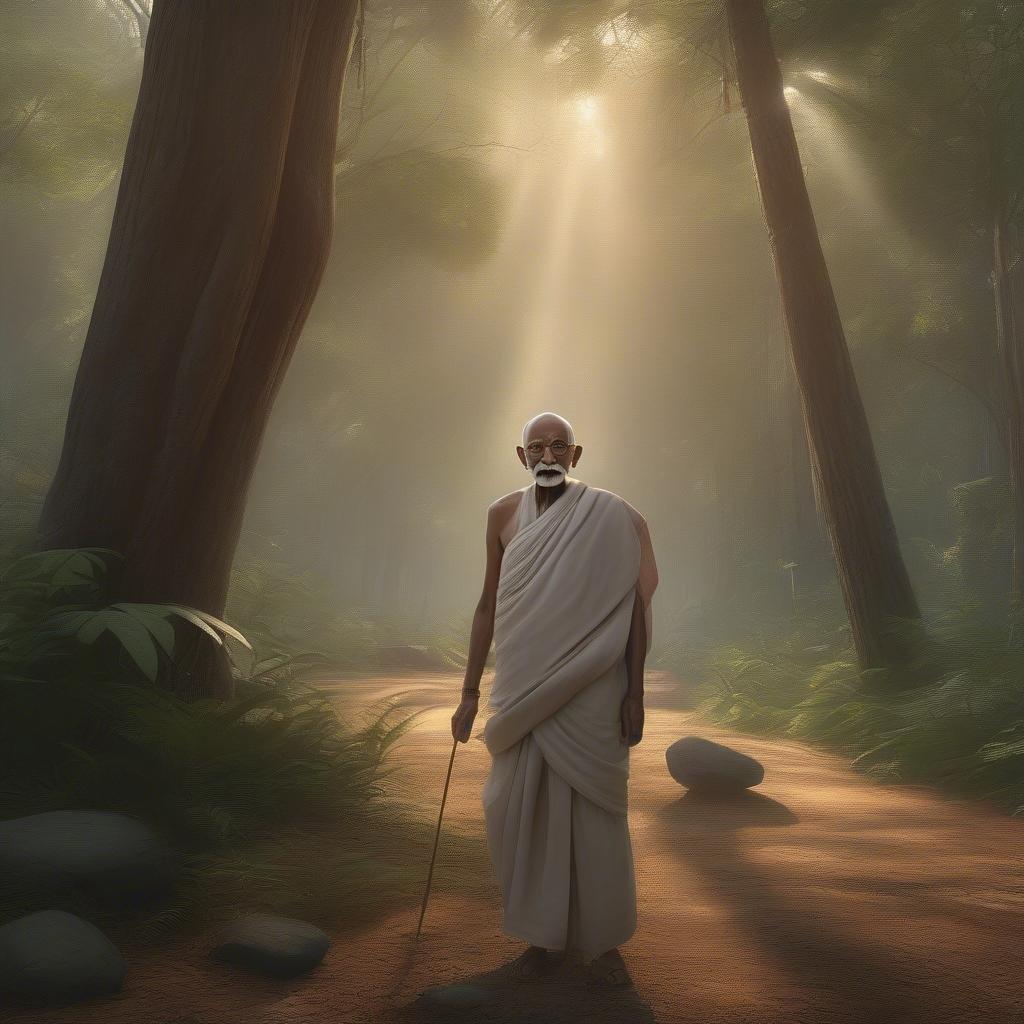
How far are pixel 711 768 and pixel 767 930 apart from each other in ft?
10.5

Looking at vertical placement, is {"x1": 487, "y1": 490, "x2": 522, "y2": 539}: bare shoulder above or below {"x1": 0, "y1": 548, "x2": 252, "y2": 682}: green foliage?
above

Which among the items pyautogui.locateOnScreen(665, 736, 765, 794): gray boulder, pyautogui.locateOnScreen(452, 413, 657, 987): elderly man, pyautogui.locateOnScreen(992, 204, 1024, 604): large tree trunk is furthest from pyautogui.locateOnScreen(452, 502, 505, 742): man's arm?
pyautogui.locateOnScreen(992, 204, 1024, 604): large tree trunk

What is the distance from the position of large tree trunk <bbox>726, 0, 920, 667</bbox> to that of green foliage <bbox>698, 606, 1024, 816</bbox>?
0.55 m

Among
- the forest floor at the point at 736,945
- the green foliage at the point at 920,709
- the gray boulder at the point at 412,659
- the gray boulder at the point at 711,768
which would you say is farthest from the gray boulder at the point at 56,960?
the gray boulder at the point at 412,659

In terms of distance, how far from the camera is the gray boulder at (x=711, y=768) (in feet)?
23.3

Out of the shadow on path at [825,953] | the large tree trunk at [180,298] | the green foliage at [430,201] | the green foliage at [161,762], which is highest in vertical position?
the green foliage at [430,201]

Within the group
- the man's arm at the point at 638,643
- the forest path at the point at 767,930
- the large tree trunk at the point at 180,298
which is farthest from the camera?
the large tree trunk at the point at 180,298

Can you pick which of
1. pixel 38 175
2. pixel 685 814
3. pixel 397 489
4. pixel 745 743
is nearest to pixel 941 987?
pixel 685 814

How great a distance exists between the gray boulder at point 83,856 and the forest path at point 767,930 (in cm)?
85

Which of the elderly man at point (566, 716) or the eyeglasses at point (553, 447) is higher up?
the eyeglasses at point (553, 447)

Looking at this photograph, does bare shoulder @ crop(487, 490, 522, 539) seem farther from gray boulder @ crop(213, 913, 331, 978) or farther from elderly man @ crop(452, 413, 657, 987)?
gray boulder @ crop(213, 913, 331, 978)

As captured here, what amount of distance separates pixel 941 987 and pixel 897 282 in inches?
784

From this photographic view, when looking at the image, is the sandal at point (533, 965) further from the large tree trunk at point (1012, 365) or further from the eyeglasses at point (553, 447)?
the large tree trunk at point (1012, 365)

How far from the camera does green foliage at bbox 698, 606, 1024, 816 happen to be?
23.7 ft
